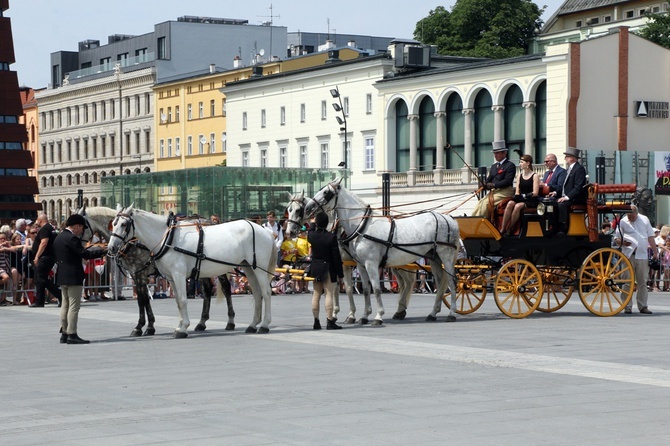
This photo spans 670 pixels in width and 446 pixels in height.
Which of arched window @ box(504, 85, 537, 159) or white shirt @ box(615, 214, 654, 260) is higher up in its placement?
arched window @ box(504, 85, 537, 159)

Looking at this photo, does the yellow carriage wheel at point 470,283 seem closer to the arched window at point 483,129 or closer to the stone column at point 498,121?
the stone column at point 498,121

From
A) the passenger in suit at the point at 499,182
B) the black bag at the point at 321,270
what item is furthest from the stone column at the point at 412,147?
the black bag at the point at 321,270

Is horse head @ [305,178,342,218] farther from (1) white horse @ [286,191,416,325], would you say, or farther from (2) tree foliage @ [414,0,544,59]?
(2) tree foliage @ [414,0,544,59]

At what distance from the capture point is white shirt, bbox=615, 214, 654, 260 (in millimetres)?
24172

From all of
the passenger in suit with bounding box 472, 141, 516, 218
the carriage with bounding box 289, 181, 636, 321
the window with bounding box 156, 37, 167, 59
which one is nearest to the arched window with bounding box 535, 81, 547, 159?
the carriage with bounding box 289, 181, 636, 321

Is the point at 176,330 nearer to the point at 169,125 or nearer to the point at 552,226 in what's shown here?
the point at 552,226

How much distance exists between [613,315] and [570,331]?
373cm

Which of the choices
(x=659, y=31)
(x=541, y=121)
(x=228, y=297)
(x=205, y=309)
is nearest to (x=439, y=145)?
(x=541, y=121)

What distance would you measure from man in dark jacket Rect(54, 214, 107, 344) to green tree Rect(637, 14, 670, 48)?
59622 millimetres

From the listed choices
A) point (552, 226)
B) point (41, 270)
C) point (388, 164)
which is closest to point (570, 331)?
point (552, 226)

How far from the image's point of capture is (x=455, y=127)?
236 ft

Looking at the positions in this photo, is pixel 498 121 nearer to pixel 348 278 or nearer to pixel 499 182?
pixel 499 182

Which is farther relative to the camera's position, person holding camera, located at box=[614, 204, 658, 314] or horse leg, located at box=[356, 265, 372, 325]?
person holding camera, located at box=[614, 204, 658, 314]

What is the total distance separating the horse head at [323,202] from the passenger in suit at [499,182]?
2.65m
